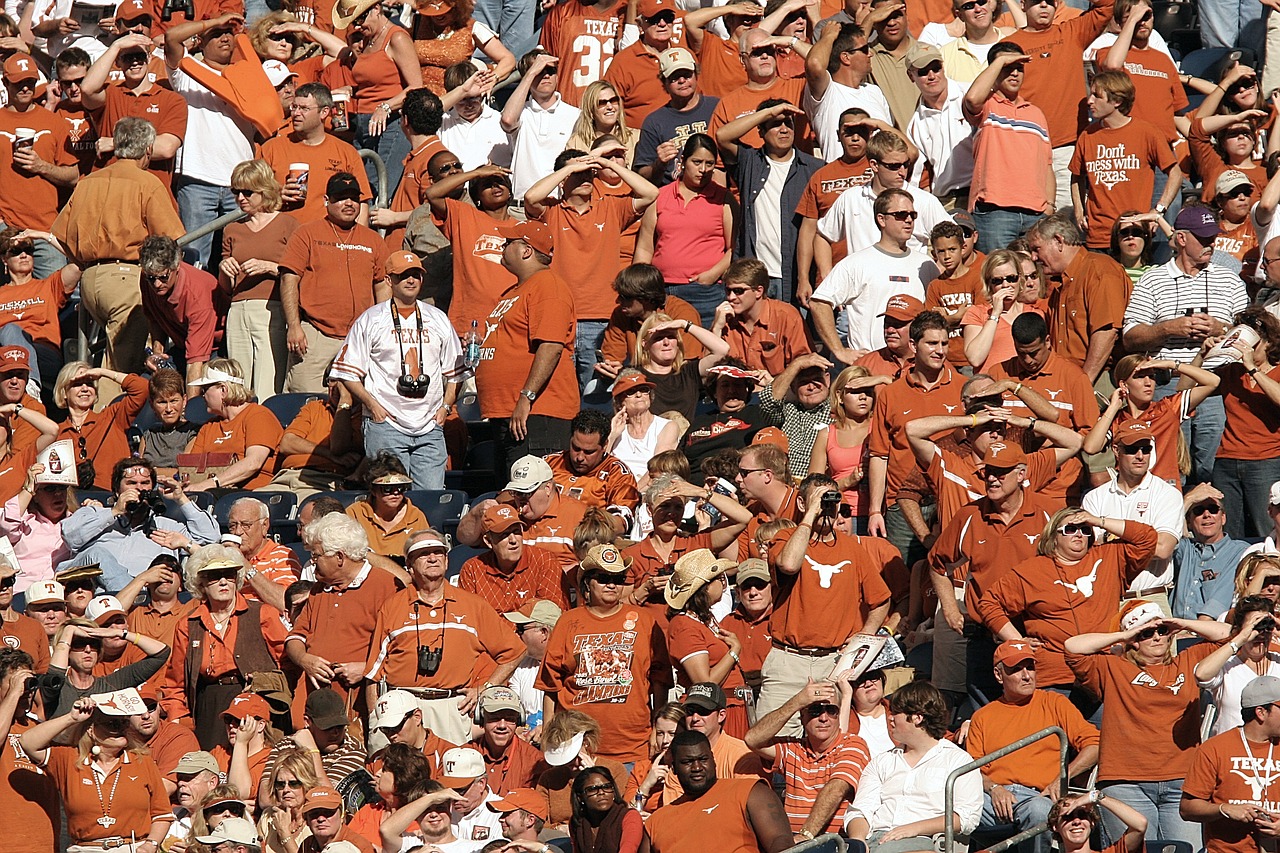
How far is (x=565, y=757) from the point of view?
1229cm

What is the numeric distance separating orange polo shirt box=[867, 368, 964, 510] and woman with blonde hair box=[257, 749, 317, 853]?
3545mm

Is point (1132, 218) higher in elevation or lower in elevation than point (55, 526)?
higher

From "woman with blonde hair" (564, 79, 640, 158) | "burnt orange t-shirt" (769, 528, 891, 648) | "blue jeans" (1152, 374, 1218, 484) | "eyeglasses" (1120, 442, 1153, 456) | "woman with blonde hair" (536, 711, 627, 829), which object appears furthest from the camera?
"woman with blonde hair" (564, 79, 640, 158)

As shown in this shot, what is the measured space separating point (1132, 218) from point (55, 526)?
21.6 feet

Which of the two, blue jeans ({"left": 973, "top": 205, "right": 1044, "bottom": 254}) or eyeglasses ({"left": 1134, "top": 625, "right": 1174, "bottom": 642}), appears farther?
blue jeans ({"left": 973, "top": 205, "right": 1044, "bottom": 254})

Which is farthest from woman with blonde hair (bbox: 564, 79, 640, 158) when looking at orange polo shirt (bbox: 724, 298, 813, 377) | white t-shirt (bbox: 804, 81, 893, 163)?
orange polo shirt (bbox: 724, 298, 813, 377)

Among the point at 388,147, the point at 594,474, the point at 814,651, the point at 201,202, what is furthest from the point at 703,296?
the point at 201,202

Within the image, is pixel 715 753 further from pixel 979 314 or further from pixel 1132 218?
pixel 1132 218

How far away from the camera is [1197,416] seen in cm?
1452

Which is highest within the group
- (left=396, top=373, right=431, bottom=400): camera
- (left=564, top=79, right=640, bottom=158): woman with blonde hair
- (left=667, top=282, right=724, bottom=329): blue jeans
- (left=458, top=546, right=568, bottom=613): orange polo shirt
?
(left=564, top=79, right=640, bottom=158): woman with blonde hair

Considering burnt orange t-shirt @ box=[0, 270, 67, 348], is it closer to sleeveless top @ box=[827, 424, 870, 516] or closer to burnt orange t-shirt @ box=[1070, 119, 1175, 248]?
sleeveless top @ box=[827, 424, 870, 516]

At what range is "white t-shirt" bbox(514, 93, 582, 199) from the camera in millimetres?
16953

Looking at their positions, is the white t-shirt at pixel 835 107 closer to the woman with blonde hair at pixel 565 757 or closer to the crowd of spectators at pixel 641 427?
the crowd of spectators at pixel 641 427

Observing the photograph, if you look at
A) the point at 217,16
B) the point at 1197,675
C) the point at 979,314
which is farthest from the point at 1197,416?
the point at 217,16
